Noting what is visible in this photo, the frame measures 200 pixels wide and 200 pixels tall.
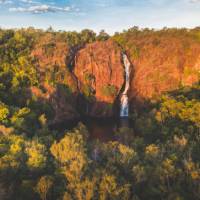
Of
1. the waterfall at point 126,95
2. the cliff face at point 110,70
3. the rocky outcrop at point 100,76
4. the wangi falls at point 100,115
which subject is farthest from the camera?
the waterfall at point 126,95

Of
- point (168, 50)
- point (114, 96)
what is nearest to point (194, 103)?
point (114, 96)

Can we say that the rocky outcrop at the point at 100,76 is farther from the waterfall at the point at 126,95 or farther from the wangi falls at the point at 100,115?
the waterfall at the point at 126,95

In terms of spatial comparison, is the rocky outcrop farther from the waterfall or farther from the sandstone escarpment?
the sandstone escarpment

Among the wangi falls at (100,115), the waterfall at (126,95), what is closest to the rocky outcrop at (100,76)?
the wangi falls at (100,115)

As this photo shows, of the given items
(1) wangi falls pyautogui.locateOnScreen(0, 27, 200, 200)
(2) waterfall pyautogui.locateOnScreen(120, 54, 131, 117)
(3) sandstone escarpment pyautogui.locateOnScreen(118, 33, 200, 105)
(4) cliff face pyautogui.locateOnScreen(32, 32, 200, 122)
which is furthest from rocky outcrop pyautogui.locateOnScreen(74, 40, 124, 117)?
→ (3) sandstone escarpment pyautogui.locateOnScreen(118, 33, 200, 105)

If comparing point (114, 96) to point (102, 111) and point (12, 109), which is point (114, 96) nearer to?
point (102, 111)
